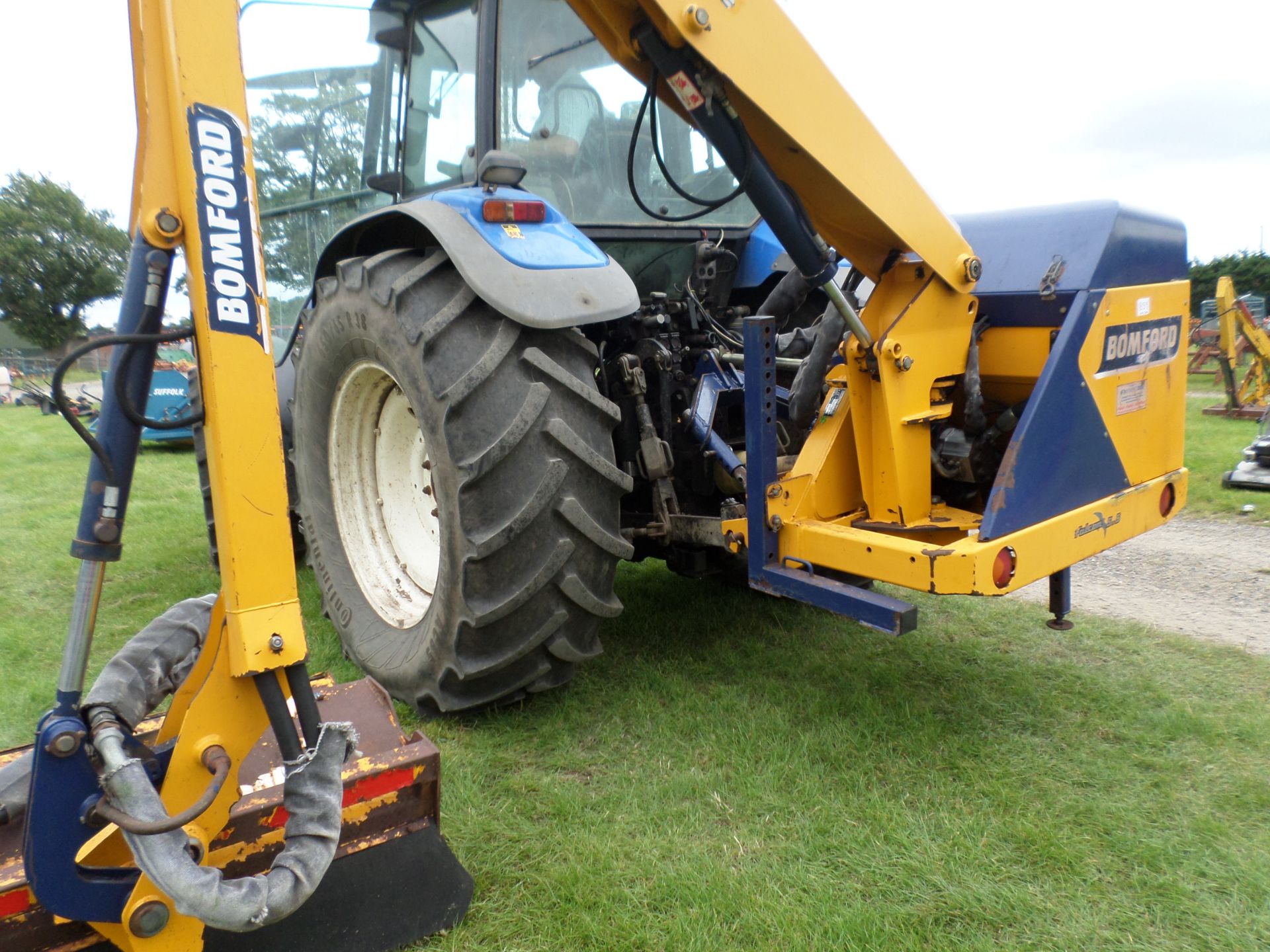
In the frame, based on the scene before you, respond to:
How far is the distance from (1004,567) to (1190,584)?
2.33 m

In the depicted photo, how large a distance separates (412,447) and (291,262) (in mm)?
1465

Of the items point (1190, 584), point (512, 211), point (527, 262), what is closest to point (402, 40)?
point (512, 211)

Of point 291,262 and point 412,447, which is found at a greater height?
point 291,262

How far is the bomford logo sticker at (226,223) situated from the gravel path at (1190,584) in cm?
310

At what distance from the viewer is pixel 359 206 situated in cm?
341

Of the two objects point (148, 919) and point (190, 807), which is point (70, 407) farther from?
point (148, 919)

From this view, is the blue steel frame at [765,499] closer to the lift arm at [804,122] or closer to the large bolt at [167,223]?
the lift arm at [804,122]

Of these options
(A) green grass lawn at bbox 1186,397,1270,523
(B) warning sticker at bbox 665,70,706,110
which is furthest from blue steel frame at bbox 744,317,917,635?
(A) green grass lawn at bbox 1186,397,1270,523

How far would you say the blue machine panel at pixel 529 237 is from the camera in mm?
2234

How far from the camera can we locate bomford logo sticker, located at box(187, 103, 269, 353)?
1.34 metres

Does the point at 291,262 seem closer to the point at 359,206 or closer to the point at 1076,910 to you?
the point at 359,206

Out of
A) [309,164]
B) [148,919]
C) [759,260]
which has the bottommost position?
[148,919]

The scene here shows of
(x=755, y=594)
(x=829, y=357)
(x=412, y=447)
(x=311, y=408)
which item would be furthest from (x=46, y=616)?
(x=829, y=357)

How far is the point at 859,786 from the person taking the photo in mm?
2174
